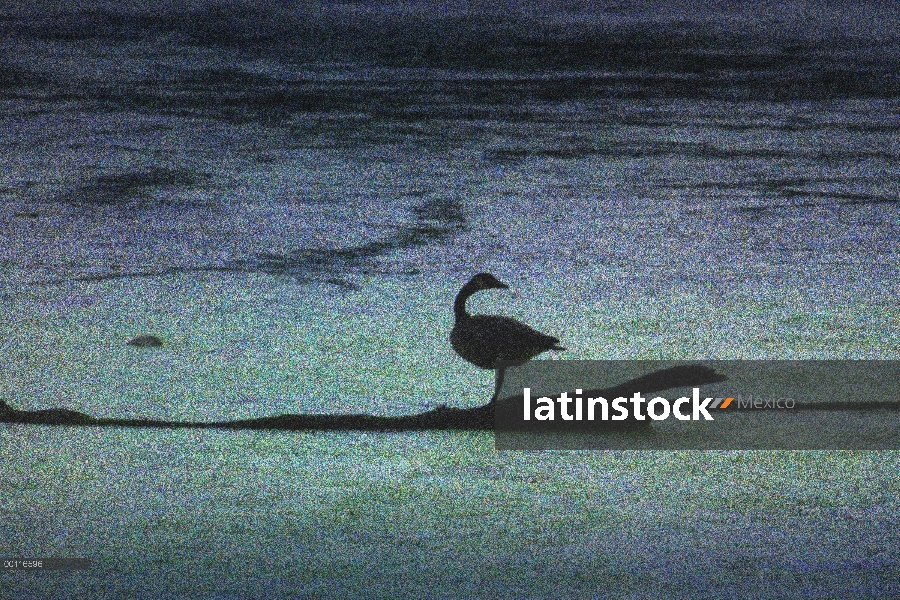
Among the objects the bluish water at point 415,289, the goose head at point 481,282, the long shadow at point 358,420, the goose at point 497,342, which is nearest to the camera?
the bluish water at point 415,289

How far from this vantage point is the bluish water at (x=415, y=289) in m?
1.49

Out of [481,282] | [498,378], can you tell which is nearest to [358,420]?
[498,378]

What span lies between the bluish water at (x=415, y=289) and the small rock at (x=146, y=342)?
0.03 meters

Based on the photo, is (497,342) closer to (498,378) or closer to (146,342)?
(498,378)

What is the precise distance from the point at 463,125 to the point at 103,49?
2425mm

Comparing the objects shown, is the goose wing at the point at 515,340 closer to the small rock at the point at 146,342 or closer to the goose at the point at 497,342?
the goose at the point at 497,342

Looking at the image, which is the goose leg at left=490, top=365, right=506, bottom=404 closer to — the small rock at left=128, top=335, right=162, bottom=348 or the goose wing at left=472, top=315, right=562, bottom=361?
the goose wing at left=472, top=315, right=562, bottom=361

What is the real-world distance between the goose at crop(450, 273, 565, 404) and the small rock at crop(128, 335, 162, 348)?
564 mm

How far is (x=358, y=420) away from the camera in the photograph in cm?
A: 187

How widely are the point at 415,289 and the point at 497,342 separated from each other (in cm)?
52

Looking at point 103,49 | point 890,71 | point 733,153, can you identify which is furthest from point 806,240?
point 103,49

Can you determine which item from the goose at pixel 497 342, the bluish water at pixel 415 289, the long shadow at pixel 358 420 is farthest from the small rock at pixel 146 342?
the goose at pixel 497 342

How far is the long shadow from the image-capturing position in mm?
1851

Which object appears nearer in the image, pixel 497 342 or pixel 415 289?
pixel 497 342
